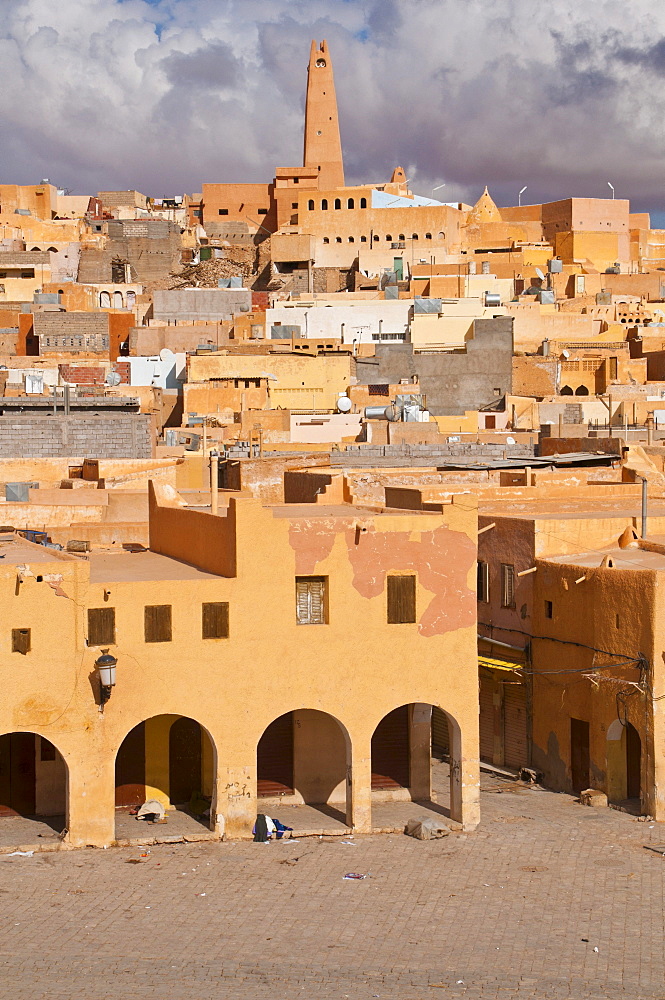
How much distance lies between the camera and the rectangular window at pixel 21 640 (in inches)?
553

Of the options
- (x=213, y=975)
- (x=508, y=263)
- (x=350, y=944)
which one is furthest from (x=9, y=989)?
(x=508, y=263)

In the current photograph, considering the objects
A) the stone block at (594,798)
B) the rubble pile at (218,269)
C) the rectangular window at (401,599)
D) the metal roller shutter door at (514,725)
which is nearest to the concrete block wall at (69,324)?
the rubble pile at (218,269)

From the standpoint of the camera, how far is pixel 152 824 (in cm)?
1536

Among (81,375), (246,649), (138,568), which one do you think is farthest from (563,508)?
(81,375)

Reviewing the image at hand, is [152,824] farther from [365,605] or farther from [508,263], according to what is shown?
[508,263]

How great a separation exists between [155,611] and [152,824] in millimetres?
2613

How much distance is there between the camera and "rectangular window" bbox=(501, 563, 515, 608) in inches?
747

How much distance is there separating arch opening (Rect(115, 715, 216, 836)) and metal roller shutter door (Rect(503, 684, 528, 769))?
485 cm

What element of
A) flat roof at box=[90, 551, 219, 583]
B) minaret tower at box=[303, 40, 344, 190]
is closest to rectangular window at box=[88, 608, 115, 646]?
flat roof at box=[90, 551, 219, 583]

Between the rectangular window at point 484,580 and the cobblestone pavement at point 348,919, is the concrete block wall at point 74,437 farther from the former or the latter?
the cobblestone pavement at point 348,919

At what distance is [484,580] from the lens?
1977 cm

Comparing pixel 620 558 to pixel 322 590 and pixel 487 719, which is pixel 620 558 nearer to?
pixel 487 719

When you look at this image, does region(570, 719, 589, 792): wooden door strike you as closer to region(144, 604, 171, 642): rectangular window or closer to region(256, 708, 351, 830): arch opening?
region(256, 708, 351, 830): arch opening

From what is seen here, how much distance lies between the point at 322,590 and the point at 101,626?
244cm
